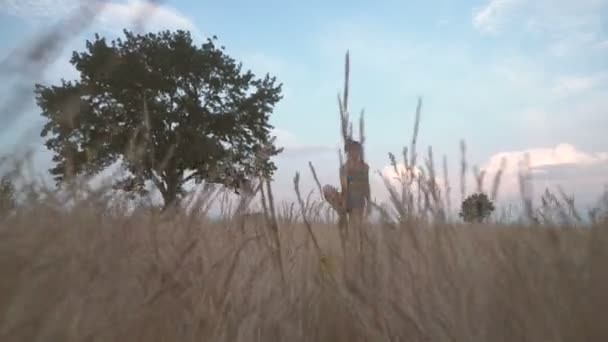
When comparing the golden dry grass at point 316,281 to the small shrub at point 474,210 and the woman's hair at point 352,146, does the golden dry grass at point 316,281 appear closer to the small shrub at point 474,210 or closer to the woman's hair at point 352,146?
the small shrub at point 474,210

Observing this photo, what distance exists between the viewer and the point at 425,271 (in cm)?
185

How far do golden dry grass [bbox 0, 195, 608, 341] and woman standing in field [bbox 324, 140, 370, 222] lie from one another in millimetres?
99

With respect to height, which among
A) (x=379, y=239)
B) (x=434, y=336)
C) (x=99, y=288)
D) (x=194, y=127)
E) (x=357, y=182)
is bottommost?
(x=434, y=336)

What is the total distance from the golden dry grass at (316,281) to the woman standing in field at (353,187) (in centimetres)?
10

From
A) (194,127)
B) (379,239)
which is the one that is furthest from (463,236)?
(194,127)

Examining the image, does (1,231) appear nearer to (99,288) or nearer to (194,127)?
(99,288)

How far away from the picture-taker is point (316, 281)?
7.68ft

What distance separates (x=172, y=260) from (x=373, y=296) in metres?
0.72

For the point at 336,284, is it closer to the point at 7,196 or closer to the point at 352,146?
the point at 352,146

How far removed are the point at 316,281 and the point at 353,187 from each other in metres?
0.41

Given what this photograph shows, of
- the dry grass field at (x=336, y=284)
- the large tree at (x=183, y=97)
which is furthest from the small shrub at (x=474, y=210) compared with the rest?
the large tree at (x=183, y=97)

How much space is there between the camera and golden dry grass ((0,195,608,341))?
1.39 m

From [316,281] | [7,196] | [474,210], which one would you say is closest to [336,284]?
[316,281]

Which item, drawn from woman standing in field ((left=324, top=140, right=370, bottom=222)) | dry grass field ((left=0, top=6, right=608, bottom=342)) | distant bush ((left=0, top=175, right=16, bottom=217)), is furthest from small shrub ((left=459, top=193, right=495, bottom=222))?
distant bush ((left=0, top=175, right=16, bottom=217))
